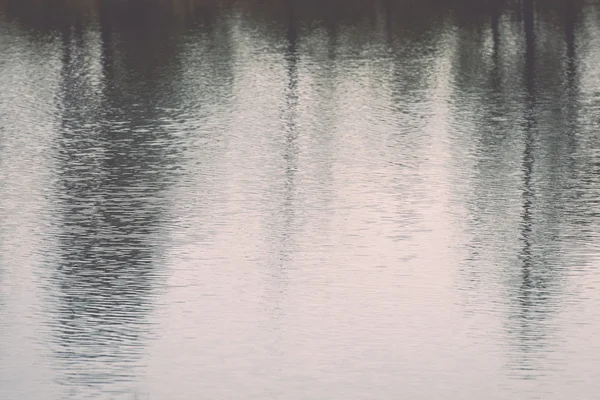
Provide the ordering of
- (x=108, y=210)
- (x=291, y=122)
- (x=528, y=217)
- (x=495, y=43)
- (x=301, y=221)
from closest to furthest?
(x=301, y=221) < (x=528, y=217) < (x=108, y=210) < (x=291, y=122) < (x=495, y=43)

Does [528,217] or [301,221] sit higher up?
[301,221]

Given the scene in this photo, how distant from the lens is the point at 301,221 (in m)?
20.7

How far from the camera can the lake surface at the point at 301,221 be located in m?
14.6

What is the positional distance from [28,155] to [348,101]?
7.73m

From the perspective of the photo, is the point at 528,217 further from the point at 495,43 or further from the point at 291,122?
the point at 495,43

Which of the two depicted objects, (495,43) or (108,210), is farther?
(495,43)

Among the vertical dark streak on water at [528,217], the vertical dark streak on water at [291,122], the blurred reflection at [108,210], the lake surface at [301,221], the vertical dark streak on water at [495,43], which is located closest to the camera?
the lake surface at [301,221]

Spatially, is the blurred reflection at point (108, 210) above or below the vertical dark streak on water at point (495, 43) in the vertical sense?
above

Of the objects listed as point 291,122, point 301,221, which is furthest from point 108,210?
point 291,122

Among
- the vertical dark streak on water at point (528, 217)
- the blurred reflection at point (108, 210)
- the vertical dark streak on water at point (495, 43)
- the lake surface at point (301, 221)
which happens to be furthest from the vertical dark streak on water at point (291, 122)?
the vertical dark streak on water at point (495, 43)

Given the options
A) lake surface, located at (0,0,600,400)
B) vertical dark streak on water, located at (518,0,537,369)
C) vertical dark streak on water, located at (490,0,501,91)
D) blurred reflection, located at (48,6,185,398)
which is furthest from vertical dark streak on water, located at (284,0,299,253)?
vertical dark streak on water, located at (490,0,501,91)

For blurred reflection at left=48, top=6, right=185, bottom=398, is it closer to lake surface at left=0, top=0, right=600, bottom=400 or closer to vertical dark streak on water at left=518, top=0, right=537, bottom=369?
lake surface at left=0, top=0, right=600, bottom=400

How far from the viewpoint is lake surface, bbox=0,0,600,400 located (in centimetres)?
1458

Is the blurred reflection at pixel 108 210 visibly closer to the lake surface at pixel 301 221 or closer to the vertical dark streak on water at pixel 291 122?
the lake surface at pixel 301 221
